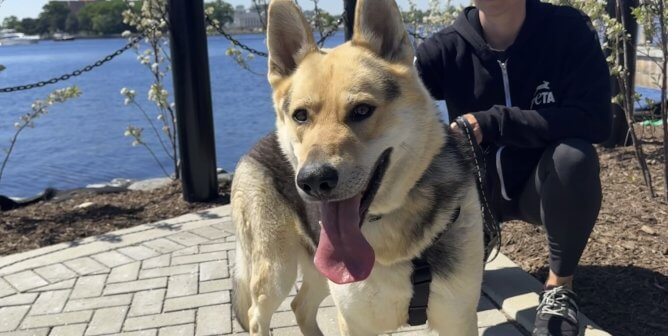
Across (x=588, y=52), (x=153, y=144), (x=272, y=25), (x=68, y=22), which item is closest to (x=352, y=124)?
(x=272, y=25)

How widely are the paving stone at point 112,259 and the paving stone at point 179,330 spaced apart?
1087 mm

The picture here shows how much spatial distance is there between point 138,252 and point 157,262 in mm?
272

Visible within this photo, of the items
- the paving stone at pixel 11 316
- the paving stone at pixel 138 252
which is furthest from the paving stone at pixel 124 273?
the paving stone at pixel 11 316

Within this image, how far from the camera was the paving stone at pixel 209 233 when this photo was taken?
4.75 metres

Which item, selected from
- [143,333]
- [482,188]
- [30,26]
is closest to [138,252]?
[143,333]

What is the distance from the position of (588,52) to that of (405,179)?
1.37 m

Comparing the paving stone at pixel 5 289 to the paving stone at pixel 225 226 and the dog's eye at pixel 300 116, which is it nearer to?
the paving stone at pixel 225 226

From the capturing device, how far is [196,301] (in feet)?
12.1

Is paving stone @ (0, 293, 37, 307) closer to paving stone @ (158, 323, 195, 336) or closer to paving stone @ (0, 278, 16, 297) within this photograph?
paving stone @ (0, 278, 16, 297)

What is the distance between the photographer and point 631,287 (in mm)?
3316

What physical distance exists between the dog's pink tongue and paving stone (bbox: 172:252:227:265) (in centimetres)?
227

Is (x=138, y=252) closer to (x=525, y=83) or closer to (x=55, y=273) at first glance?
(x=55, y=273)

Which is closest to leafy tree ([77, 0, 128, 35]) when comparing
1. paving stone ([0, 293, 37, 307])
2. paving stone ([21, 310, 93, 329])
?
paving stone ([0, 293, 37, 307])

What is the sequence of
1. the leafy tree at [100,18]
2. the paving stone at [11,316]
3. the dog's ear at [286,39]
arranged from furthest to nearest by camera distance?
the leafy tree at [100,18] → the paving stone at [11,316] → the dog's ear at [286,39]
